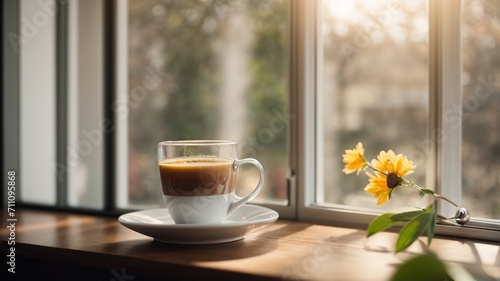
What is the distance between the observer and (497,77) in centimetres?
133

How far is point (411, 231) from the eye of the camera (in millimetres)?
965

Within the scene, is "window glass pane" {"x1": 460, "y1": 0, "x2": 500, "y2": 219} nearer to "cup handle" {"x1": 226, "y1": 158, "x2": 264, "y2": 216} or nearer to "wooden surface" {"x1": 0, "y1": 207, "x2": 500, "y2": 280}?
"wooden surface" {"x1": 0, "y1": 207, "x2": 500, "y2": 280}

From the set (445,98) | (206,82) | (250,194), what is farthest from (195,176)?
(206,82)

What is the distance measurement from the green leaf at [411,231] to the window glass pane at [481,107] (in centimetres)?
34

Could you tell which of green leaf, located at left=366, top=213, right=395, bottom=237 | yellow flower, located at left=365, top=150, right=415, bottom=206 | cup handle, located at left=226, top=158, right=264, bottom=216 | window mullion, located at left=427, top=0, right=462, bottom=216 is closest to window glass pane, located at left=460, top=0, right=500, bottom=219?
window mullion, located at left=427, top=0, right=462, bottom=216

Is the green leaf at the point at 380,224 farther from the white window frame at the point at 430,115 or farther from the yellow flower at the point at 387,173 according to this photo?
the white window frame at the point at 430,115

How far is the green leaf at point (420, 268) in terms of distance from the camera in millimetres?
484

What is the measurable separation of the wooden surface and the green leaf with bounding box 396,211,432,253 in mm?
48

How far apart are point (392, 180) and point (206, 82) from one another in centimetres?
123

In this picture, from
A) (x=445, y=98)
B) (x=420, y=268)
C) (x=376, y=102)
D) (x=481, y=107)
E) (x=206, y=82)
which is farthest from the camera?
(x=376, y=102)

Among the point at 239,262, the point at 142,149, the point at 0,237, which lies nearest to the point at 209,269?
the point at 239,262

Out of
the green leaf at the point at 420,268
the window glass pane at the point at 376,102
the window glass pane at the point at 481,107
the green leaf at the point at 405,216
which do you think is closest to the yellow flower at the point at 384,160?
the green leaf at the point at 405,216

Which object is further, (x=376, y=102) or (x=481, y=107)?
(x=376, y=102)

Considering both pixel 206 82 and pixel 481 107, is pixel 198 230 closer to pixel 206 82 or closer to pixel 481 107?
pixel 481 107
